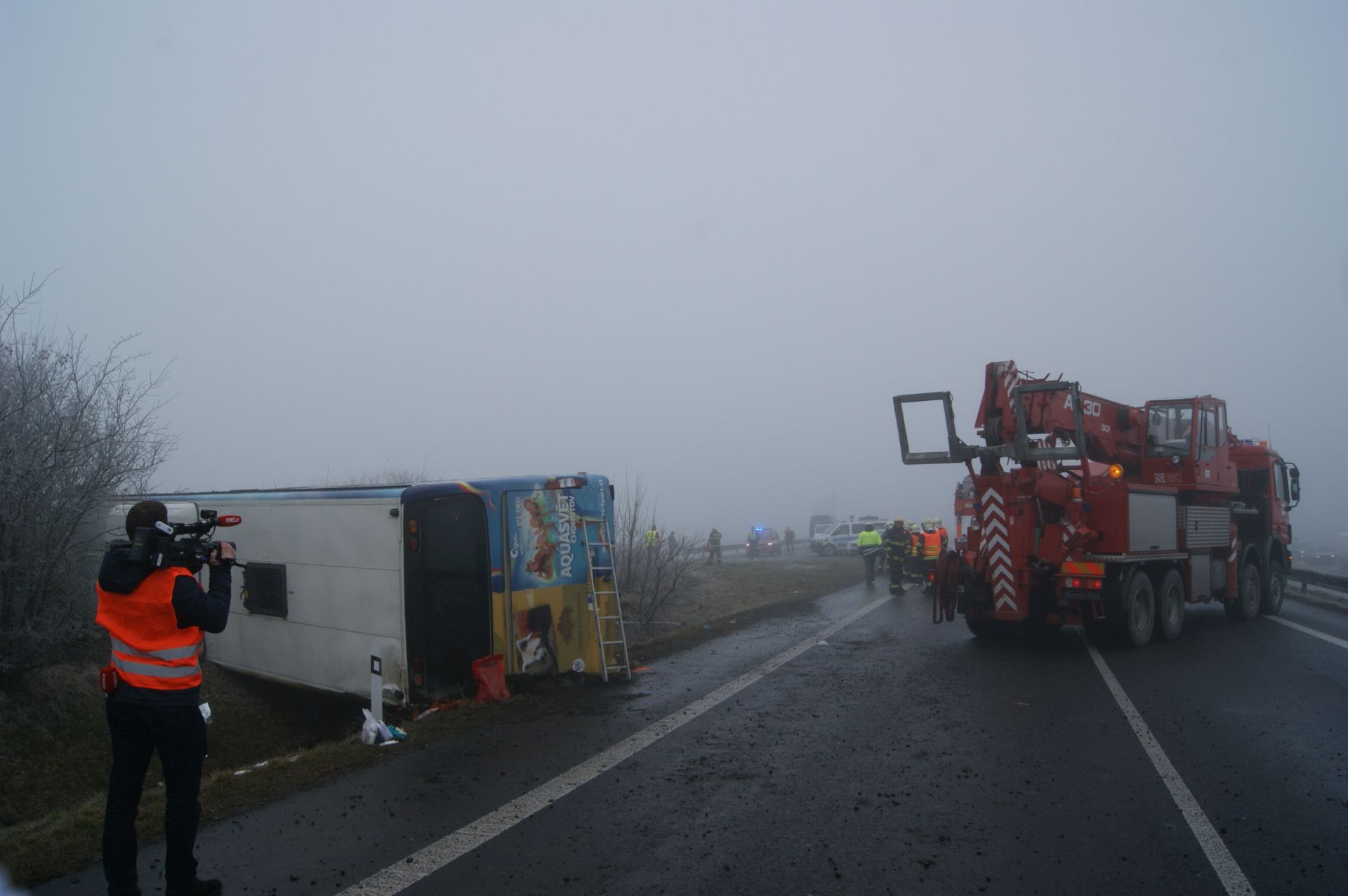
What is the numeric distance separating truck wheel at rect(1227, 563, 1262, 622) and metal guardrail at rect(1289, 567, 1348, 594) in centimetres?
371

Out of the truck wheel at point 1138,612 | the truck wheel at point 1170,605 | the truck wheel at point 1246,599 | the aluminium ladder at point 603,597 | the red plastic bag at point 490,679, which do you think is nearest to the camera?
the red plastic bag at point 490,679

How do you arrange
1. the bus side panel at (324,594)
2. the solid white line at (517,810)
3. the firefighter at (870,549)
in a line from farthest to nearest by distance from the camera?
the firefighter at (870,549), the bus side panel at (324,594), the solid white line at (517,810)

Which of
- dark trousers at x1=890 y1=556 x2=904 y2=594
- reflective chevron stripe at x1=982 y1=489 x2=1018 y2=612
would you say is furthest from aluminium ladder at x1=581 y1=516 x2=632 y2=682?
dark trousers at x1=890 y1=556 x2=904 y2=594

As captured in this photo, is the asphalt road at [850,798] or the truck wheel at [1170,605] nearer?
the asphalt road at [850,798]

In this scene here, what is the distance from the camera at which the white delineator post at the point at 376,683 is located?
321 inches

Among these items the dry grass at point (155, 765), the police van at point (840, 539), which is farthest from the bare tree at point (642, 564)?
the police van at point (840, 539)

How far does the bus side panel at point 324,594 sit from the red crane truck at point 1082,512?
7.57 meters

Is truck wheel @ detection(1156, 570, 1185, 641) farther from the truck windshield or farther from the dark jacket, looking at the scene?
the dark jacket

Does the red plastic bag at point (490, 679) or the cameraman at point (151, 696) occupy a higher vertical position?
the cameraman at point (151, 696)

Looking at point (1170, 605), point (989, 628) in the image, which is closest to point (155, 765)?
point (989, 628)

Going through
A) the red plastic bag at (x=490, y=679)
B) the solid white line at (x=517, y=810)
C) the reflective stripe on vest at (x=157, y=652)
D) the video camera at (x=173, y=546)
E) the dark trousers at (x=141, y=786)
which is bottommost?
the solid white line at (x=517, y=810)

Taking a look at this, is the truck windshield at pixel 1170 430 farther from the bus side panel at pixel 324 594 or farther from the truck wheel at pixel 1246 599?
the bus side panel at pixel 324 594

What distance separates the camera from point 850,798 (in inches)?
228

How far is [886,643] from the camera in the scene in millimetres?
12562
